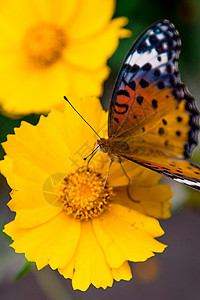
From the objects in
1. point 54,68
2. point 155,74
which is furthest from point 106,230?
point 54,68

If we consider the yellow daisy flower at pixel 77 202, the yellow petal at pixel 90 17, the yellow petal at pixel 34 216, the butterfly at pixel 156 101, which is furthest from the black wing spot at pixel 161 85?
the yellow petal at pixel 90 17

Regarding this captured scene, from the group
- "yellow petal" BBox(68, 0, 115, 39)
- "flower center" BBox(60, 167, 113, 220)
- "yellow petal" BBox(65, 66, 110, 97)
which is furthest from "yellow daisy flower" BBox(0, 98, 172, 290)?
"yellow petal" BBox(68, 0, 115, 39)

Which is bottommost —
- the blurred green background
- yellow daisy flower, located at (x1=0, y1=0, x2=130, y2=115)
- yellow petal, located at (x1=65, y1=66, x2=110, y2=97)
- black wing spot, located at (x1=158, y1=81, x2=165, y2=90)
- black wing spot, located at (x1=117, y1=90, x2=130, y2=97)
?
the blurred green background

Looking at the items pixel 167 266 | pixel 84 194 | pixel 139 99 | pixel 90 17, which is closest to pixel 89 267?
pixel 84 194

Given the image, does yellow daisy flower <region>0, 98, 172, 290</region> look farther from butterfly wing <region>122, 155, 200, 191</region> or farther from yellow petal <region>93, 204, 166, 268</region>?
butterfly wing <region>122, 155, 200, 191</region>

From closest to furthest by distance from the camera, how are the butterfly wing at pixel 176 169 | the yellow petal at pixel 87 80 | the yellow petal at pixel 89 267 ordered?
the butterfly wing at pixel 176 169
the yellow petal at pixel 89 267
the yellow petal at pixel 87 80

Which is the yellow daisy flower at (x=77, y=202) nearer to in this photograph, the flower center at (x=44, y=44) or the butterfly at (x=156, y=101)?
the butterfly at (x=156, y=101)
